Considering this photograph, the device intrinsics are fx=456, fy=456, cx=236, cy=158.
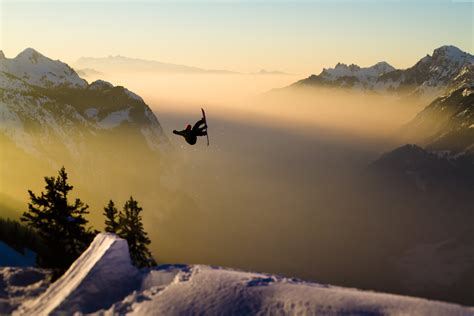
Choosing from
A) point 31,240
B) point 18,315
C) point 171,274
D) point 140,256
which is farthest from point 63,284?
point 31,240

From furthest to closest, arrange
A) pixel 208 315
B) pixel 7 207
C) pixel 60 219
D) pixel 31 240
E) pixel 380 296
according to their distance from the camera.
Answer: pixel 7 207, pixel 31 240, pixel 60 219, pixel 380 296, pixel 208 315

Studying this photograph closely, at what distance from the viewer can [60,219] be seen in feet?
120

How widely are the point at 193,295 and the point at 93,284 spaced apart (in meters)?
5.09

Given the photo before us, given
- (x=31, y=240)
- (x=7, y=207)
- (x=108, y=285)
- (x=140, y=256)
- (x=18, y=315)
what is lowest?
(x=7, y=207)

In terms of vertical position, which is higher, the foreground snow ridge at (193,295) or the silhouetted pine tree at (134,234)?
the foreground snow ridge at (193,295)

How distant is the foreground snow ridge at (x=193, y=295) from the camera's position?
64.7ft

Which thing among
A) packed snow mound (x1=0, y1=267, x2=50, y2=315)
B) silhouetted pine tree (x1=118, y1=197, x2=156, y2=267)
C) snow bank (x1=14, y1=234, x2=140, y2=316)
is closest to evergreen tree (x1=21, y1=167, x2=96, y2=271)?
silhouetted pine tree (x1=118, y1=197, x2=156, y2=267)

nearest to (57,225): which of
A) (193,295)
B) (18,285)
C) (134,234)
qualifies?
(134,234)

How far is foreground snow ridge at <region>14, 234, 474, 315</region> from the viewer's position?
64.7 ft

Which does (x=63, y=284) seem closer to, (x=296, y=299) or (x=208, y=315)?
(x=208, y=315)

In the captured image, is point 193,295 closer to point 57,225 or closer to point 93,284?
point 93,284

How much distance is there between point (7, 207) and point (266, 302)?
549 feet

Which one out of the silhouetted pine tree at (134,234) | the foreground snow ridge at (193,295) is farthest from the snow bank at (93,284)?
the silhouetted pine tree at (134,234)

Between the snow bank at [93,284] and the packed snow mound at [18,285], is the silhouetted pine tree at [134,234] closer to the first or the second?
the packed snow mound at [18,285]
